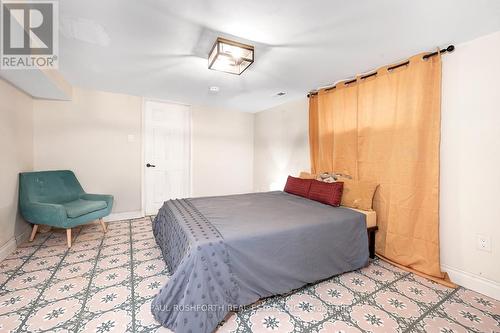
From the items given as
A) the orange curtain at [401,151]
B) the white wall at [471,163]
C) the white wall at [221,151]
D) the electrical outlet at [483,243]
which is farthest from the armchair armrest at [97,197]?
the electrical outlet at [483,243]

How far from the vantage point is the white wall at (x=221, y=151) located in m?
4.42

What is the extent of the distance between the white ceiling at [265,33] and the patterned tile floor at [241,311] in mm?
2192

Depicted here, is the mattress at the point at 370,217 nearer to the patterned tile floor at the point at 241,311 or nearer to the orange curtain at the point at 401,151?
the orange curtain at the point at 401,151

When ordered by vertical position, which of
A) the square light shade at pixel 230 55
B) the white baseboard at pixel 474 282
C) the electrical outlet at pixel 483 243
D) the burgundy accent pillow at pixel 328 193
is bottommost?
the white baseboard at pixel 474 282

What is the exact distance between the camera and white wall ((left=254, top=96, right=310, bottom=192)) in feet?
12.2

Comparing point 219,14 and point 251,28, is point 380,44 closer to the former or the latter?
point 251,28

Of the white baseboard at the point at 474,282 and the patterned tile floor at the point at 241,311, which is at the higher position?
the white baseboard at the point at 474,282

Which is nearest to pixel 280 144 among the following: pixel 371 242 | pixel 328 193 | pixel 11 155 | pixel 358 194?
pixel 328 193

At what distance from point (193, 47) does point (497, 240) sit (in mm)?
3169

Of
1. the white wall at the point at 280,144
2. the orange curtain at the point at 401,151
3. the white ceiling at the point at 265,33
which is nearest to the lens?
the white ceiling at the point at 265,33

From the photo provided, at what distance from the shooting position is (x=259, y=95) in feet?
11.9

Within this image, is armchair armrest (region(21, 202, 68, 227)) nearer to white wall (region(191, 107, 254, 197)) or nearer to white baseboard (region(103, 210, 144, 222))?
white baseboard (region(103, 210, 144, 222))

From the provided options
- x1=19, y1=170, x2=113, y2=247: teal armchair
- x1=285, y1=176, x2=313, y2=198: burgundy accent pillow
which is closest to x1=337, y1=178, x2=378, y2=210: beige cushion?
x1=285, y1=176, x2=313, y2=198: burgundy accent pillow

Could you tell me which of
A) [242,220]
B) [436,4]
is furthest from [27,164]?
[436,4]
